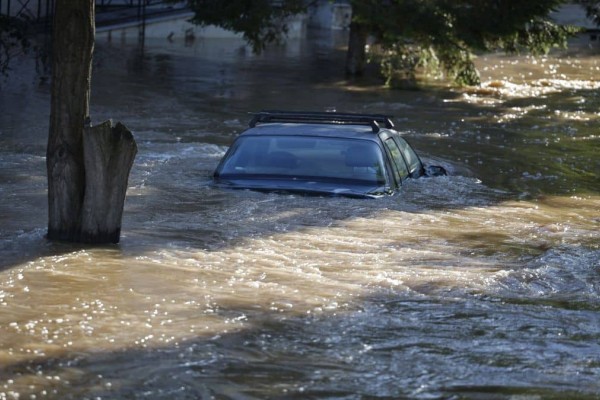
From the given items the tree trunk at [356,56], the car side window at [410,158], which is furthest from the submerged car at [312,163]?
the tree trunk at [356,56]

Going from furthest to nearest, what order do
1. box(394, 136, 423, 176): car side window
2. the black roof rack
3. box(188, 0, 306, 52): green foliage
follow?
box(188, 0, 306, 52): green foliage < box(394, 136, 423, 176): car side window < the black roof rack

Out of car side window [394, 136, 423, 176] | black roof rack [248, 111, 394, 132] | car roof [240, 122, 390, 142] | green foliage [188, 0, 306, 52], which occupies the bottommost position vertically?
car side window [394, 136, 423, 176]

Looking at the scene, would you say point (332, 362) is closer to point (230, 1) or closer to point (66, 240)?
point (66, 240)

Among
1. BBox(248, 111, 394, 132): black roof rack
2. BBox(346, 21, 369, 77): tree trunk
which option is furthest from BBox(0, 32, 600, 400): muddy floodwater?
BBox(346, 21, 369, 77): tree trunk

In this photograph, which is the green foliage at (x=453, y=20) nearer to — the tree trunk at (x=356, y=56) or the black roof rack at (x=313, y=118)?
the tree trunk at (x=356, y=56)

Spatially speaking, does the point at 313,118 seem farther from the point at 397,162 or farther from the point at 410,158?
the point at 410,158

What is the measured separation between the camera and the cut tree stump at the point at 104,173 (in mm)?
9430

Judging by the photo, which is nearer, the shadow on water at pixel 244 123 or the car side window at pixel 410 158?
the shadow on water at pixel 244 123

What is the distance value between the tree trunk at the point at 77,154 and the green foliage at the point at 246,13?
21.2m

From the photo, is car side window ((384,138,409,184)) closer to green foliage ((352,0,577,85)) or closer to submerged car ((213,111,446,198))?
submerged car ((213,111,446,198))

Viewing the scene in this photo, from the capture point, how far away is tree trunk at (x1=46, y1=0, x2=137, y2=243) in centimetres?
953

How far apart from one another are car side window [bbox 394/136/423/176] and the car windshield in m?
1.25

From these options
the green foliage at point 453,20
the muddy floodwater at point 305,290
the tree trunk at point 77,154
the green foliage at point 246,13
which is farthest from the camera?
the green foliage at point 246,13

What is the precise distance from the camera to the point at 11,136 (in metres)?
18.9
